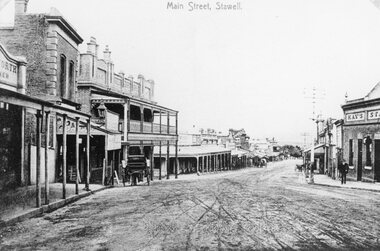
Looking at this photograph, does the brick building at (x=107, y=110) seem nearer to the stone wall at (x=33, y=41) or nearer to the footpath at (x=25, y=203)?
the stone wall at (x=33, y=41)

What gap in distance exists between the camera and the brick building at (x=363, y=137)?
21812 mm

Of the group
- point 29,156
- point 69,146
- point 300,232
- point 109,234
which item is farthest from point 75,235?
point 69,146

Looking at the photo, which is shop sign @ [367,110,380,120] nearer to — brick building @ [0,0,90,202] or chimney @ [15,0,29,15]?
brick building @ [0,0,90,202]

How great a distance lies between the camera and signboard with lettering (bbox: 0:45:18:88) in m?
13.3

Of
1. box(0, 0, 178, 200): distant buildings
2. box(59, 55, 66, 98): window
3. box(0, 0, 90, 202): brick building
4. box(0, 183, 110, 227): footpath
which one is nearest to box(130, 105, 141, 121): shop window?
box(0, 0, 178, 200): distant buildings

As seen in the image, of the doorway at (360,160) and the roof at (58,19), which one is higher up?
the roof at (58,19)

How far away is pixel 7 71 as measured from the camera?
13672 millimetres

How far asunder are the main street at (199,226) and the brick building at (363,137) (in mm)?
9893

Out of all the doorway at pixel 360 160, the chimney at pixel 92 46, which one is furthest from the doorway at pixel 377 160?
the chimney at pixel 92 46

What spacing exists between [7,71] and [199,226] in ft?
29.3

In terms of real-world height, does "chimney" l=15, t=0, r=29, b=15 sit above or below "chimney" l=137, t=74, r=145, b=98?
above

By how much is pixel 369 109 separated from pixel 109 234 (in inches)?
748

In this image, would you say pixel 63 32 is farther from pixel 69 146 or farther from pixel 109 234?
pixel 109 234

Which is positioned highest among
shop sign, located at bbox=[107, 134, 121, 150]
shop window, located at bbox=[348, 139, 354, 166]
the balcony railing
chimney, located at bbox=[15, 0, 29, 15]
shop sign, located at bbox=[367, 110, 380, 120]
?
chimney, located at bbox=[15, 0, 29, 15]
